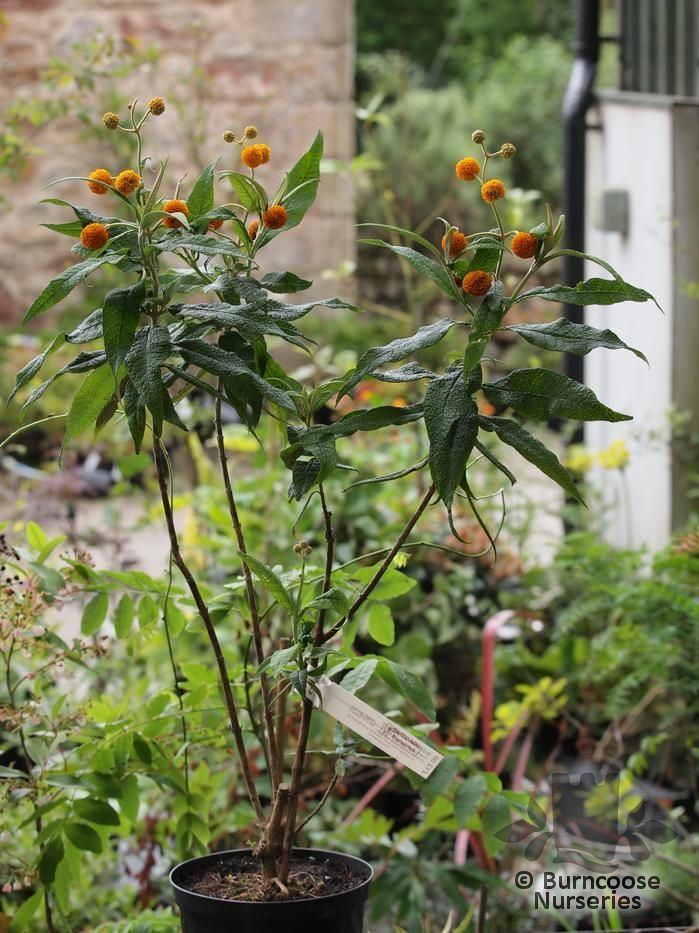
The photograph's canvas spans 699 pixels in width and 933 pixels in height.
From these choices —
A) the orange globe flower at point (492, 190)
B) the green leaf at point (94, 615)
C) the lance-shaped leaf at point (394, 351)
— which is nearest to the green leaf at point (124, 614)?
the green leaf at point (94, 615)

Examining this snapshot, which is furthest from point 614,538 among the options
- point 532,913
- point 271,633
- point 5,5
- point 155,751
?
point 5,5

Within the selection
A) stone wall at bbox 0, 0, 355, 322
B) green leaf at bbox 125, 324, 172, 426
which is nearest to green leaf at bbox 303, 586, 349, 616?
green leaf at bbox 125, 324, 172, 426

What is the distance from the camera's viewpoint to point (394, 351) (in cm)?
120

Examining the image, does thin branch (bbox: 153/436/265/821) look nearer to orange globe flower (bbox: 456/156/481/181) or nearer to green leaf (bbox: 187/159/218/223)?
green leaf (bbox: 187/159/218/223)

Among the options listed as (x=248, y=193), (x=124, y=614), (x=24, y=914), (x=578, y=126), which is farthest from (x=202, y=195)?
(x=578, y=126)

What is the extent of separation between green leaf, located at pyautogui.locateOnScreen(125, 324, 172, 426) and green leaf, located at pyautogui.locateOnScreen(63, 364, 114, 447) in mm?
104

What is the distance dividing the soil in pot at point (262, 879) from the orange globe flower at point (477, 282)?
68cm

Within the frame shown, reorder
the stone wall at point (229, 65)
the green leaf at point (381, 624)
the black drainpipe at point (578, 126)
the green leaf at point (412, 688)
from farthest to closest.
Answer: the stone wall at point (229, 65)
the black drainpipe at point (578, 126)
the green leaf at point (381, 624)
the green leaf at point (412, 688)

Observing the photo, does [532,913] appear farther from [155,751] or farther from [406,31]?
[406,31]

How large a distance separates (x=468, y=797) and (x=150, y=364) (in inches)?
29.1

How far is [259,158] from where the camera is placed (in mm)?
1219

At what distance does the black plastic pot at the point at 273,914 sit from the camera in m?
1.31

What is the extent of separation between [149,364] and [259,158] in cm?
24

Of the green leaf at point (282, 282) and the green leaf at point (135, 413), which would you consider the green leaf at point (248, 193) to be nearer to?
the green leaf at point (282, 282)
